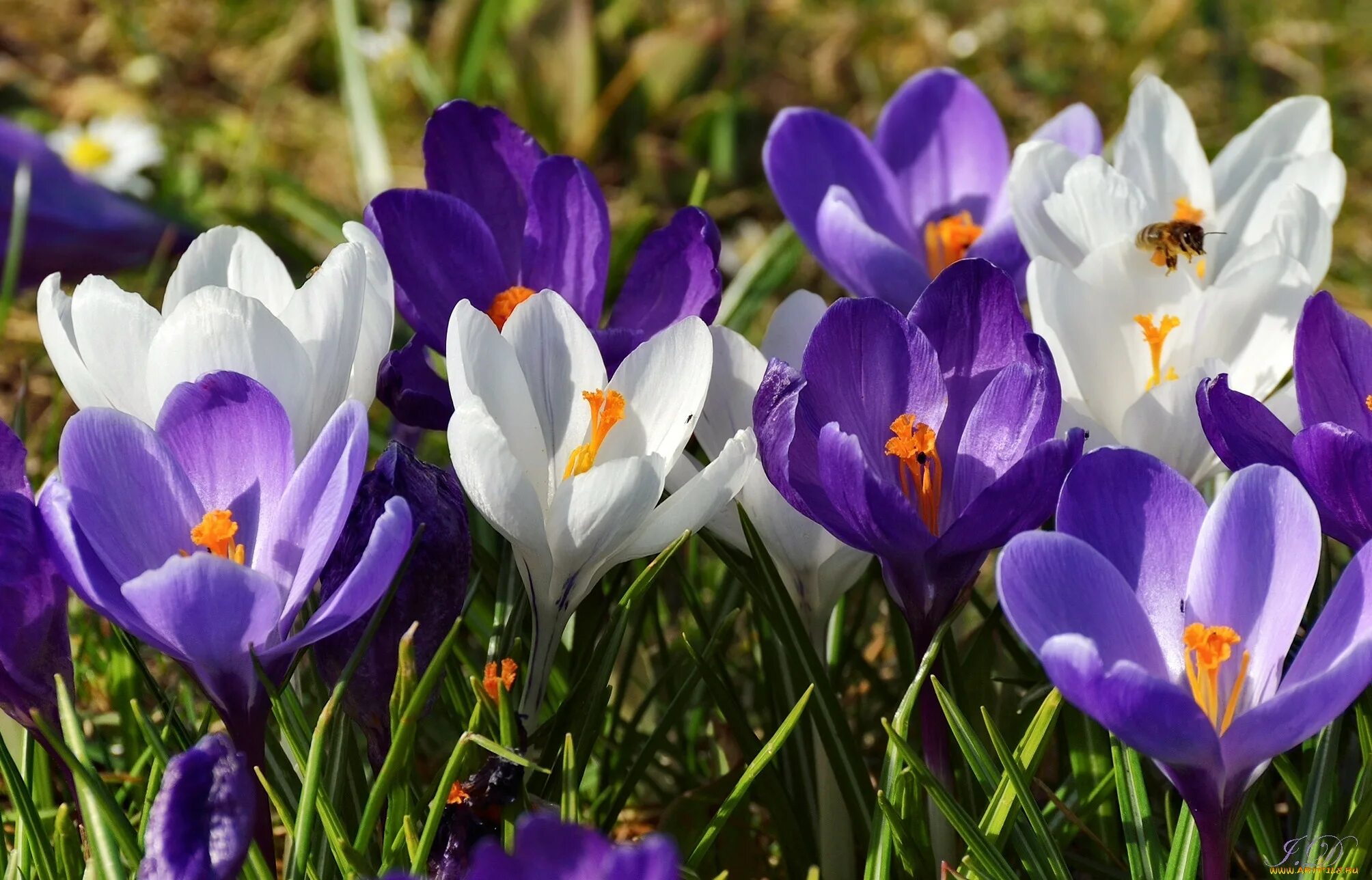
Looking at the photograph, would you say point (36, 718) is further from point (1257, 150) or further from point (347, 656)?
point (1257, 150)

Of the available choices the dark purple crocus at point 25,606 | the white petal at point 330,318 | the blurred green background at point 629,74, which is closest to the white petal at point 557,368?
the white petal at point 330,318

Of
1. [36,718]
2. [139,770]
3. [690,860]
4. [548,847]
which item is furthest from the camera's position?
[139,770]

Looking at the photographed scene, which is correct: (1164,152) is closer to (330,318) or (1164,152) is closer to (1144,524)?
(1144,524)

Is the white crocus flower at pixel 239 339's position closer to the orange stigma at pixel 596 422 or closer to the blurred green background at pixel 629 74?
the orange stigma at pixel 596 422

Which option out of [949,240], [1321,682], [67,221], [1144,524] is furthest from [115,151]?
[1321,682]


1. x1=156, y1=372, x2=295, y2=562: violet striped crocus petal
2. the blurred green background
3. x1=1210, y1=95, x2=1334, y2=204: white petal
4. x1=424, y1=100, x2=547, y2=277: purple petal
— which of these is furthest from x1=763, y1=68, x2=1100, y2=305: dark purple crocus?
the blurred green background

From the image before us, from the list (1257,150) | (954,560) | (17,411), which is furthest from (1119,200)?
(17,411)

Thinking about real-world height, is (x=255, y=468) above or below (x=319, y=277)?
below
